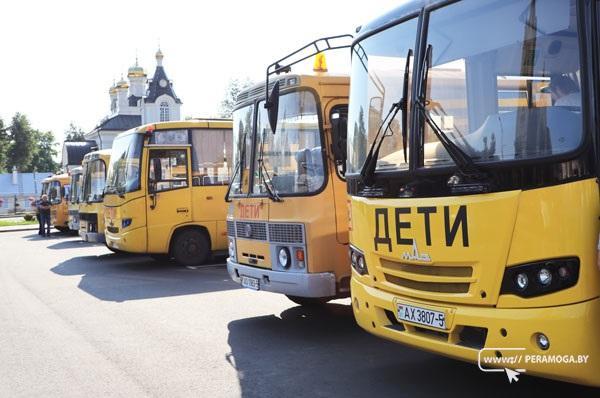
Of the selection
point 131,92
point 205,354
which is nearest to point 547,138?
point 205,354

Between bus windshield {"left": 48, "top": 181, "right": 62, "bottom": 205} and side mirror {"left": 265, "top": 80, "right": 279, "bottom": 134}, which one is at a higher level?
side mirror {"left": 265, "top": 80, "right": 279, "bottom": 134}

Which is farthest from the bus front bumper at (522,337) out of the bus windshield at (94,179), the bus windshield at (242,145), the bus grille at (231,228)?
the bus windshield at (94,179)

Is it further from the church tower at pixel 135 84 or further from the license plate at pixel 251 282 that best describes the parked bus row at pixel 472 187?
the church tower at pixel 135 84

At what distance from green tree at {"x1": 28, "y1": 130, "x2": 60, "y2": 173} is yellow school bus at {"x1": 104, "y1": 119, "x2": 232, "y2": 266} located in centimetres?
10457

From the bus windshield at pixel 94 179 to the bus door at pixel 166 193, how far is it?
5.16 m

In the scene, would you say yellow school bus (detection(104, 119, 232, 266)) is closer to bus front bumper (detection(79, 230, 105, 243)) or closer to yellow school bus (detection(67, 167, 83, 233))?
bus front bumper (detection(79, 230, 105, 243))

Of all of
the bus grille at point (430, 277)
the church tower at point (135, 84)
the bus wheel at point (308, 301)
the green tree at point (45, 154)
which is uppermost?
the church tower at point (135, 84)

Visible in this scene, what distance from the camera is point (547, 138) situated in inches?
155

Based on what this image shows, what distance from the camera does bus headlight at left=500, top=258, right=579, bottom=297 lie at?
12.3 feet

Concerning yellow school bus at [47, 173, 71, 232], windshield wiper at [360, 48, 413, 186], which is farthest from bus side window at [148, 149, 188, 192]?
yellow school bus at [47, 173, 71, 232]

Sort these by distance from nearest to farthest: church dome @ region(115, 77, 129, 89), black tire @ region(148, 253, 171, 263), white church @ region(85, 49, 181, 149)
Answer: black tire @ region(148, 253, 171, 263)
white church @ region(85, 49, 181, 149)
church dome @ region(115, 77, 129, 89)

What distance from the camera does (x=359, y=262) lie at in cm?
538

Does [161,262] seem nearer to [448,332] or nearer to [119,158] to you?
[119,158]

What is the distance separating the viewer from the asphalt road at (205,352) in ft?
17.7
